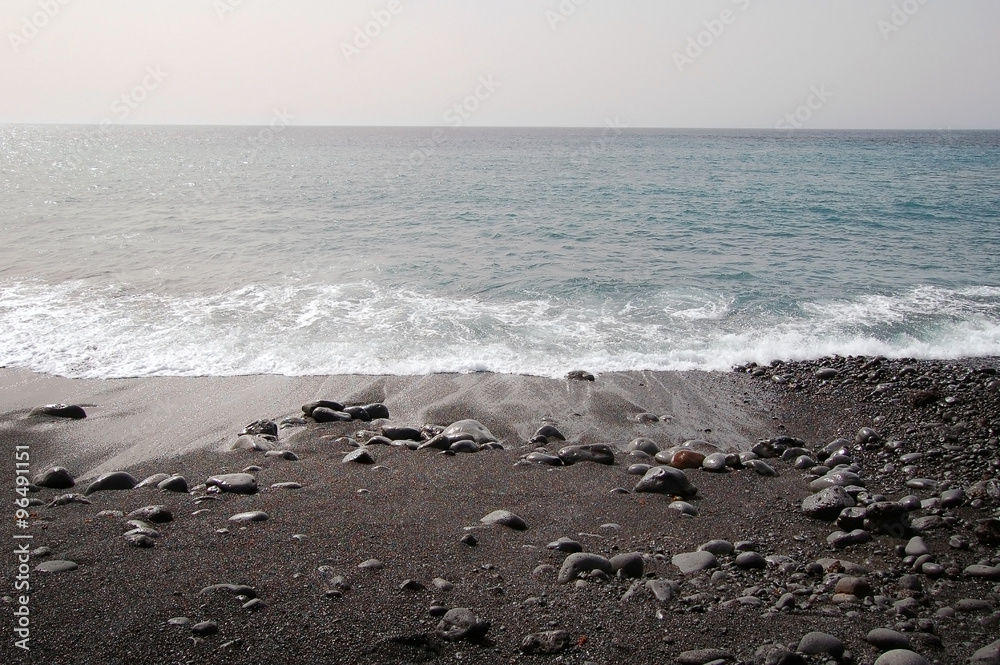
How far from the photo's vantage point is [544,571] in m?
4.62

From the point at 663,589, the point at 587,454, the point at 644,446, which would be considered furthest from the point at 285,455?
the point at 663,589

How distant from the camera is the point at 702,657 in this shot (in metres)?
3.70

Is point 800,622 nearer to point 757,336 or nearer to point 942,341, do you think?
point 757,336

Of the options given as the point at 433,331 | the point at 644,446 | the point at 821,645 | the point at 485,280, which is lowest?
the point at 644,446

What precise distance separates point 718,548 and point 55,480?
605cm

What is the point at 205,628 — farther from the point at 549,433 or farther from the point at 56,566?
the point at 549,433

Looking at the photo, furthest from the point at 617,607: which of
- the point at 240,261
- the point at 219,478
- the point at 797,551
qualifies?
the point at 240,261

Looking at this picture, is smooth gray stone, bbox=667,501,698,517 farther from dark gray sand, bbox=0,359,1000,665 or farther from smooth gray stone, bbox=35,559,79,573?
smooth gray stone, bbox=35,559,79,573

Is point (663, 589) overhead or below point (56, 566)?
below

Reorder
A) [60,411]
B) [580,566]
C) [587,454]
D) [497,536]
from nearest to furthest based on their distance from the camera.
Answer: [580,566]
[497,536]
[587,454]
[60,411]

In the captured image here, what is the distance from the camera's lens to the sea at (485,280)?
10.6m

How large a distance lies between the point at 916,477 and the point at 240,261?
15.7 m

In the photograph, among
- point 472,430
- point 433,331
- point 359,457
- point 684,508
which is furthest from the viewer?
point 433,331

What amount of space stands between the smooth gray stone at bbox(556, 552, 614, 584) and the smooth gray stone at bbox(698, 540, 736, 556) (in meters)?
0.87
